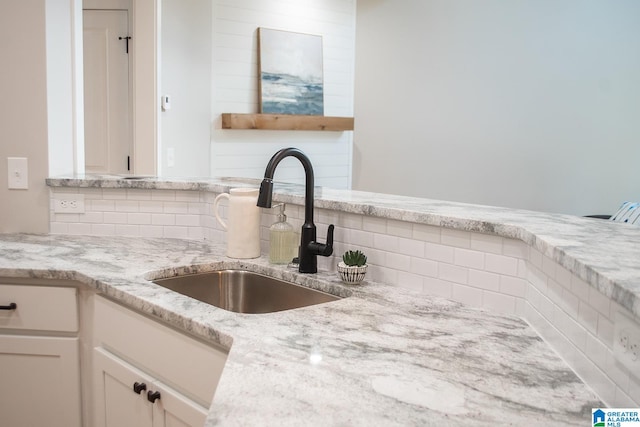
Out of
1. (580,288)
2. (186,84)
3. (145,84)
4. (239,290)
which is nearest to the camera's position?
(580,288)

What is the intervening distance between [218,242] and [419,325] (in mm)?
1201

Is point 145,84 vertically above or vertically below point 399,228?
above

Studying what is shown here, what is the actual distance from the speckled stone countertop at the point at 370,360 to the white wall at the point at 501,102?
11.1 ft

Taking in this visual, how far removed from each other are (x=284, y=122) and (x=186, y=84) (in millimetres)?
876

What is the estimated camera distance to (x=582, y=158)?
15.4 feet

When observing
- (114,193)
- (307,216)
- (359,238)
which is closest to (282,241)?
(307,216)

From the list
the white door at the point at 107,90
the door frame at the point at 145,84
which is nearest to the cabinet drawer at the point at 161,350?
the door frame at the point at 145,84

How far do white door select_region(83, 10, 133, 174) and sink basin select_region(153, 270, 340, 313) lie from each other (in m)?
2.76

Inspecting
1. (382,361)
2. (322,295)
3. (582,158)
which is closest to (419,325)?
(382,361)

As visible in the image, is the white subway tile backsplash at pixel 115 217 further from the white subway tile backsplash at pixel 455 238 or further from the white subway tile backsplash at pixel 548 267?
the white subway tile backsplash at pixel 548 267

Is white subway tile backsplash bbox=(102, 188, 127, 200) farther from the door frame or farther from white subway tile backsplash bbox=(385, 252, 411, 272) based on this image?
the door frame

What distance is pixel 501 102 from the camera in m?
5.05

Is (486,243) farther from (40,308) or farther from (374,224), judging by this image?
(40,308)

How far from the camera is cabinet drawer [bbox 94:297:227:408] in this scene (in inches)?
60.3
